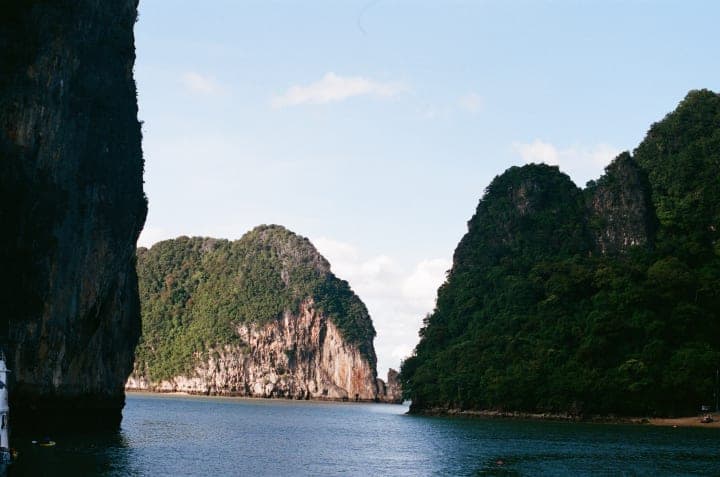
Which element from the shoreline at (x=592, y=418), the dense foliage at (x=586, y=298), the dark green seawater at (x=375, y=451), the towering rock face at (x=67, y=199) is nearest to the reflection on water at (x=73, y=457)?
the dark green seawater at (x=375, y=451)

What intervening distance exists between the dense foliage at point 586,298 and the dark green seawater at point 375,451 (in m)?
10.0

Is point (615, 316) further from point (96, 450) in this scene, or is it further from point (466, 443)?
point (96, 450)

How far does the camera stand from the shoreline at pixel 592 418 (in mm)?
79000

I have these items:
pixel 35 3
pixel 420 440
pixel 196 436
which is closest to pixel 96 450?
pixel 196 436

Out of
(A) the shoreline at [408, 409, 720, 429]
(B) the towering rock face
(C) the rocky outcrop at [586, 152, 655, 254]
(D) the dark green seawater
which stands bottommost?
(D) the dark green seawater

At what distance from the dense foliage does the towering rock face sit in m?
47.7

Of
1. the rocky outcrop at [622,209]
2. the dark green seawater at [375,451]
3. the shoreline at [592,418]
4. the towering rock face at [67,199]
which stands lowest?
the dark green seawater at [375,451]

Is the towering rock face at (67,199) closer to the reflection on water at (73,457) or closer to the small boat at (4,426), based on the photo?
the reflection on water at (73,457)

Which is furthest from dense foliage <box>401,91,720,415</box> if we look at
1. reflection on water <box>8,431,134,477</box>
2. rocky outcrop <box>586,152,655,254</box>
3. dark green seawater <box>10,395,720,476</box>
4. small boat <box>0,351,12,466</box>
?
small boat <box>0,351,12,466</box>

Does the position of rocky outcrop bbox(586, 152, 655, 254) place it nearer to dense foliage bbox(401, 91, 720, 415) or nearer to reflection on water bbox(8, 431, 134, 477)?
dense foliage bbox(401, 91, 720, 415)

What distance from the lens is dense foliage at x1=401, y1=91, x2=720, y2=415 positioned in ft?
282

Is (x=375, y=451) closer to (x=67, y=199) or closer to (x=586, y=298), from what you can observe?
(x=67, y=199)

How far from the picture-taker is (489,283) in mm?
121500

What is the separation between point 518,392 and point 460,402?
429 inches
